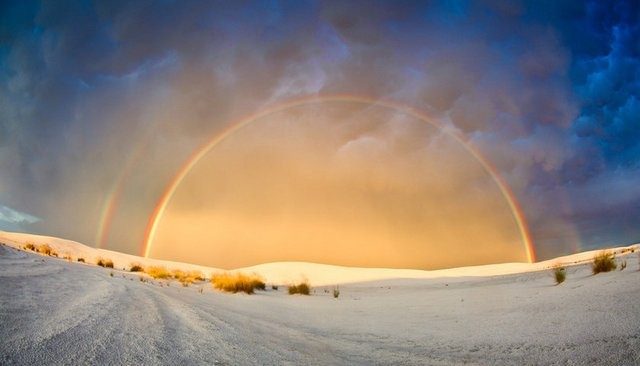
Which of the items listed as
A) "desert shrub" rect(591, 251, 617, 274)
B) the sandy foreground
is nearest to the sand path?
the sandy foreground

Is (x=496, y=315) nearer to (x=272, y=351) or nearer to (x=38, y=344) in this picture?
(x=272, y=351)

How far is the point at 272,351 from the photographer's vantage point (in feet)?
12.3

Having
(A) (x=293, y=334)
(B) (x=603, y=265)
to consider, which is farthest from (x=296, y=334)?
(B) (x=603, y=265)

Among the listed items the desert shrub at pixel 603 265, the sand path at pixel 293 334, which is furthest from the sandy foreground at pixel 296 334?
the desert shrub at pixel 603 265

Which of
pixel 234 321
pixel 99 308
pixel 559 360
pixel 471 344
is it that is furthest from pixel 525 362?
pixel 99 308

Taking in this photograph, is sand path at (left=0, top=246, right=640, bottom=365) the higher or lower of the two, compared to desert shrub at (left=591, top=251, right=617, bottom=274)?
lower

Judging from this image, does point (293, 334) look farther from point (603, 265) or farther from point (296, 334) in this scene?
point (603, 265)

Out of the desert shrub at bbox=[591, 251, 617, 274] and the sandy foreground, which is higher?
the desert shrub at bbox=[591, 251, 617, 274]

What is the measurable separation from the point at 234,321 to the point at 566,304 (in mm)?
5049

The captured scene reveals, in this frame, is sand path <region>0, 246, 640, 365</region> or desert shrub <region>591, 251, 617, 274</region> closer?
sand path <region>0, 246, 640, 365</region>

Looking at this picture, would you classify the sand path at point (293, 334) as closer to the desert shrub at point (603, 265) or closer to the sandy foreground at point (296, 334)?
the sandy foreground at point (296, 334)

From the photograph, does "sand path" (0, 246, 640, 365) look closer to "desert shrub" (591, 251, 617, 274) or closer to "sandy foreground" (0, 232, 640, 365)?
"sandy foreground" (0, 232, 640, 365)

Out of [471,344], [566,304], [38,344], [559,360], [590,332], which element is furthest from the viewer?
[566,304]

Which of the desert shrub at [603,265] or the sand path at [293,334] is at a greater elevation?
the desert shrub at [603,265]
